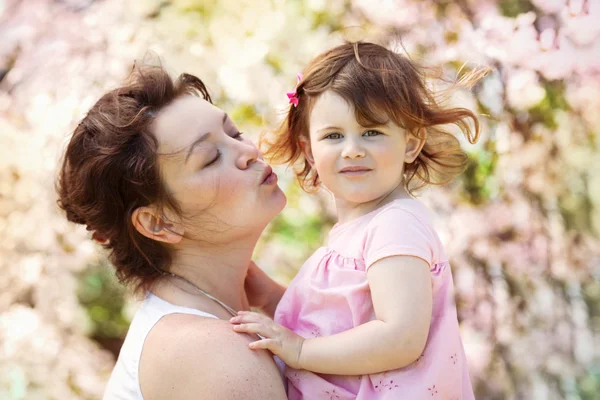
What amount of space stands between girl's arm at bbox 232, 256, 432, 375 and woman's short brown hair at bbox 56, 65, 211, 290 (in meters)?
0.54

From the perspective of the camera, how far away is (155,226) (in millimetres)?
1837

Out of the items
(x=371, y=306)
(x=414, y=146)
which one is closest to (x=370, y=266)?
(x=371, y=306)

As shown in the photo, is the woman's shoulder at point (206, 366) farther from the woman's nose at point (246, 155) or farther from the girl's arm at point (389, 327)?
the woman's nose at point (246, 155)

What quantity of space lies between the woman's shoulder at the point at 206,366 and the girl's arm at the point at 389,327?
0.45ft

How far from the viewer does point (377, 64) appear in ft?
5.74

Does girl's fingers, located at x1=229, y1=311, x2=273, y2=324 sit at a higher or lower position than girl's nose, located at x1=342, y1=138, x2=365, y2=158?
lower

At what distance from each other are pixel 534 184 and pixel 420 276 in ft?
6.77

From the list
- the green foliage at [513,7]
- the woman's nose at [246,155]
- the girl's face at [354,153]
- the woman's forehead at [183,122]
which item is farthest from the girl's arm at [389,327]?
the green foliage at [513,7]

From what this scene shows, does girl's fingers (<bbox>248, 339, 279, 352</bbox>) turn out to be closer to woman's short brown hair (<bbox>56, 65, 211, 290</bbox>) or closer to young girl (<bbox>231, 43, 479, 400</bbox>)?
young girl (<bbox>231, 43, 479, 400</bbox>)

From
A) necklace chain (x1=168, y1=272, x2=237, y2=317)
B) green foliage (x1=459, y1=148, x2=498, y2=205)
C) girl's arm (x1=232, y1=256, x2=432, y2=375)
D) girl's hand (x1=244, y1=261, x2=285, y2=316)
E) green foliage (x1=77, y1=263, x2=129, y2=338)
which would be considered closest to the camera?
girl's arm (x1=232, y1=256, x2=432, y2=375)

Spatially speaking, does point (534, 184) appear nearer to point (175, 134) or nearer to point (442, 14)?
point (442, 14)

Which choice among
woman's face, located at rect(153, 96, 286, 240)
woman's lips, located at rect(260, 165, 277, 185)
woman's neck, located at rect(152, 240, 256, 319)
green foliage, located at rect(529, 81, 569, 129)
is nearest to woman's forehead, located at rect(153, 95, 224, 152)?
woman's face, located at rect(153, 96, 286, 240)

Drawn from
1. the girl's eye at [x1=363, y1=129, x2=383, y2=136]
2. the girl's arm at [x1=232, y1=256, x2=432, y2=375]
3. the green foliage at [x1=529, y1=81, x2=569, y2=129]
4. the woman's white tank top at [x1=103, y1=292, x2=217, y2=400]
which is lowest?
the green foliage at [x1=529, y1=81, x2=569, y2=129]

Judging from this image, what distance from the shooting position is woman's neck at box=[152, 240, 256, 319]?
1.82m
